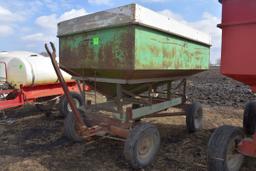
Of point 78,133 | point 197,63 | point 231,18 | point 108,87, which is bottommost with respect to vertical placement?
point 78,133

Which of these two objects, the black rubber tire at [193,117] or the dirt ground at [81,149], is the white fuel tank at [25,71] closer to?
the dirt ground at [81,149]

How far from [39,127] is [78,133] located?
1.97 meters

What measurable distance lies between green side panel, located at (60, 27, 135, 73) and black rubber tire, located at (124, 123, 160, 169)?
935 mm

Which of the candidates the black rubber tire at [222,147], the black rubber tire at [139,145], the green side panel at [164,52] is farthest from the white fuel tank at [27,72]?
the black rubber tire at [222,147]

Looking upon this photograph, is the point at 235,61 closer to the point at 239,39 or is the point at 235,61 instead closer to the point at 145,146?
the point at 239,39

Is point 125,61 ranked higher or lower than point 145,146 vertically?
higher

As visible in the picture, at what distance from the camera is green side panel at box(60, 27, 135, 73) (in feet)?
14.4

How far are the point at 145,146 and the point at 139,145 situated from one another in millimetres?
203

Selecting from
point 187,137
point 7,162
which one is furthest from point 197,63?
point 7,162

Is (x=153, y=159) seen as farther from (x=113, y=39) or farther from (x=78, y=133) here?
(x=113, y=39)

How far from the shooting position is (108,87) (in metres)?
5.57

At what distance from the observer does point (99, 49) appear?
4.81 meters

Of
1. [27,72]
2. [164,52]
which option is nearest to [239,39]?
[164,52]

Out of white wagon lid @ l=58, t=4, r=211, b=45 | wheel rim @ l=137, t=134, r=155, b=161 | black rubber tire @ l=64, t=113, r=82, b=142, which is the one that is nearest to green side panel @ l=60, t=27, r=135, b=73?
white wagon lid @ l=58, t=4, r=211, b=45
